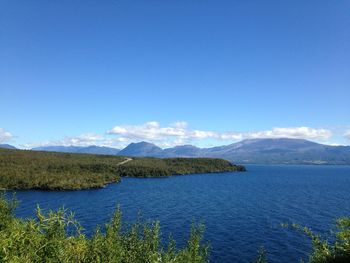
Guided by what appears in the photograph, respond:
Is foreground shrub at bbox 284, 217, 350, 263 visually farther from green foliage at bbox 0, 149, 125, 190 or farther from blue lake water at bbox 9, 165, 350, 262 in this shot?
green foliage at bbox 0, 149, 125, 190

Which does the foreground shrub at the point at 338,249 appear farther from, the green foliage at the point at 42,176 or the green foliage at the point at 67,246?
the green foliage at the point at 42,176

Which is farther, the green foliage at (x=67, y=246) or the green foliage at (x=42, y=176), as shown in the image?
the green foliage at (x=42, y=176)

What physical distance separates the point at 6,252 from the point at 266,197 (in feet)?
446

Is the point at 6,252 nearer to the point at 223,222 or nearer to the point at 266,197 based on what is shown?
the point at 223,222

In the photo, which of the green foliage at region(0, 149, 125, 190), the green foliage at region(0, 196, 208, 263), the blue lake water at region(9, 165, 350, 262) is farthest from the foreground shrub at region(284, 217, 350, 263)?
the green foliage at region(0, 149, 125, 190)

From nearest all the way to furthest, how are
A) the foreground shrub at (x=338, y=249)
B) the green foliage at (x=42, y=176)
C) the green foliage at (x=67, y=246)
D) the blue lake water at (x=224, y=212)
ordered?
1. the foreground shrub at (x=338, y=249)
2. the green foliage at (x=67, y=246)
3. the blue lake water at (x=224, y=212)
4. the green foliage at (x=42, y=176)

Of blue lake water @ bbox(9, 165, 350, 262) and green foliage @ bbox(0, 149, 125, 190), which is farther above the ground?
green foliage @ bbox(0, 149, 125, 190)

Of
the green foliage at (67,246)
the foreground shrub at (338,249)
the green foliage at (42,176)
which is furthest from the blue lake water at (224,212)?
the foreground shrub at (338,249)

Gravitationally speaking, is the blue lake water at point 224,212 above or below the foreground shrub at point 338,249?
below

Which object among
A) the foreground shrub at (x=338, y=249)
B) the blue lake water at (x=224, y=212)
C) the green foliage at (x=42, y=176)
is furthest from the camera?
the green foliage at (x=42, y=176)

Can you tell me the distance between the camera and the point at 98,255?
29.5 meters

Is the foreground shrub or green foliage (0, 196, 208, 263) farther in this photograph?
green foliage (0, 196, 208, 263)

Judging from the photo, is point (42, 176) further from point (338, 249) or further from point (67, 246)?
point (338, 249)

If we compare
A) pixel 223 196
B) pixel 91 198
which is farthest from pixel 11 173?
pixel 223 196
